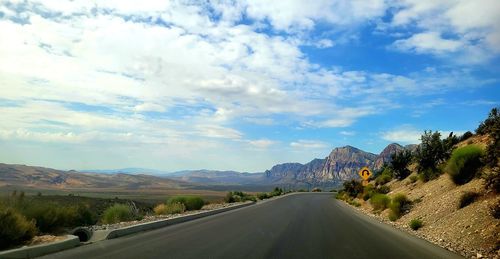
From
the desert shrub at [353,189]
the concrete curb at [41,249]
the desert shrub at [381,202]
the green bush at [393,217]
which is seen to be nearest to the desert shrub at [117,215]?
the concrete curb at [41,249]

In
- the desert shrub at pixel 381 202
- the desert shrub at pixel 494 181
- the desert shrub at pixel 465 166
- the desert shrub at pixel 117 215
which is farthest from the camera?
the desert shrub at pixel 381 202

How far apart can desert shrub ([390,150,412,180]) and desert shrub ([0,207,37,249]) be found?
38.4 meters

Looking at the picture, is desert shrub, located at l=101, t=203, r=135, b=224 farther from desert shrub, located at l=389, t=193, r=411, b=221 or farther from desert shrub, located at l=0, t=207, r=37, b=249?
desert shrub, located at l=389, t=193, r=411, b=221

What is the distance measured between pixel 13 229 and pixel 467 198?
54.3 feet

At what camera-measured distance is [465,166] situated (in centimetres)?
2489

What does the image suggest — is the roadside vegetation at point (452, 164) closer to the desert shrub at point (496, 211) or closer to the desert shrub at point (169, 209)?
the desert shrub at point (496, 211)

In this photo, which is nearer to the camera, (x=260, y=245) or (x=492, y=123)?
(x=260, y=245)

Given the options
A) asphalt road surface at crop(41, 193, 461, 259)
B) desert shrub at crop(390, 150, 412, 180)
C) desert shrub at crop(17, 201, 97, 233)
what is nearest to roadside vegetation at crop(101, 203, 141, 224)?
desert shrub at crop(17, 201, 97, 233)

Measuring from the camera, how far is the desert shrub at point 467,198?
19.6 meters

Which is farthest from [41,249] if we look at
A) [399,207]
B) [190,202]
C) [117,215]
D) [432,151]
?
[432,151]

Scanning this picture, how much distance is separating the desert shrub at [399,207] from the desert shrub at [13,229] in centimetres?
1844

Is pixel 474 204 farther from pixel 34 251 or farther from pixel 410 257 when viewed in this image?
pixel 34 251

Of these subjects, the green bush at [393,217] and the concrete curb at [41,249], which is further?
the green bush at [393,217]

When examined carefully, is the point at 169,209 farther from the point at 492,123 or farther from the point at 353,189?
the point at 353,189
